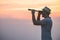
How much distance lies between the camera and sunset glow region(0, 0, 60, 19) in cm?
664

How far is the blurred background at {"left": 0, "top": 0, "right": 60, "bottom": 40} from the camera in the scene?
6.65 metres

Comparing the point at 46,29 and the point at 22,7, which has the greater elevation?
the point at 22,7

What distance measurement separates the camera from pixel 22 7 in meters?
6.73

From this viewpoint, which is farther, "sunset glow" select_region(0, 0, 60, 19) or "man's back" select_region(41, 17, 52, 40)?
"sunset glow" select_region(0, 0, 60, 19)

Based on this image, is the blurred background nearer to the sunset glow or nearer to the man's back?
the sunset glow

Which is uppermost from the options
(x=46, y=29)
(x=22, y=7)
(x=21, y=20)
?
(x=22, y=7)

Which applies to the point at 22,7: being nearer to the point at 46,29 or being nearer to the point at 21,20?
the point at 21,20

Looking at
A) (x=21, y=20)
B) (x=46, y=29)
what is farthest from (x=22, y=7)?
(x=46, y=29)

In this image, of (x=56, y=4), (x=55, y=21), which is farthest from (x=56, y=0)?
(x=55, y=21)

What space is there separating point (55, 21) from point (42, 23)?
2.31 metres

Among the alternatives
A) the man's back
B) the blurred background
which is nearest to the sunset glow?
the blurred background

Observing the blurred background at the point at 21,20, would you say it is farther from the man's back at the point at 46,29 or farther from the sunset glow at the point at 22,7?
the man's back at the point at 46,29

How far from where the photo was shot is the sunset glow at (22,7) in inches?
261

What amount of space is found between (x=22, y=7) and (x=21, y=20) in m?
0.35
